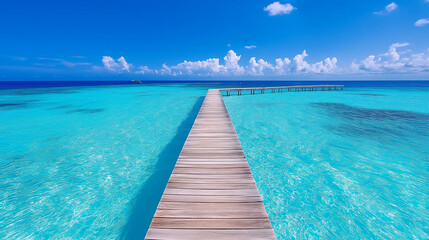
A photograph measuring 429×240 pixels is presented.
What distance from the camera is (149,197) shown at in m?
4.61

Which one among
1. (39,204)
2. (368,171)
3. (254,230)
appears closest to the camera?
(254,230)

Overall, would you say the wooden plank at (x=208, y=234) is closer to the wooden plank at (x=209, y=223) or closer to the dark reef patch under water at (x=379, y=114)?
Result: the wooden plank at (x=209, y=223)

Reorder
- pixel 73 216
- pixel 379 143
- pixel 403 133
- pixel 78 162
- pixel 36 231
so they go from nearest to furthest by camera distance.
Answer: pixel 36 231 < pixel 73 216 < pixel 78 162 < pixel 379 143 < pixel 403 133

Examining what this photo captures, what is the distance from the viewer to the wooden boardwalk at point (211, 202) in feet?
7.52

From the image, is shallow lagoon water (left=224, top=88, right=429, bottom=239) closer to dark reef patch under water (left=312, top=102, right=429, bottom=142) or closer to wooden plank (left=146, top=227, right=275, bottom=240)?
dark reef patch under water (left=312, top=102, right=429, bottom=142)

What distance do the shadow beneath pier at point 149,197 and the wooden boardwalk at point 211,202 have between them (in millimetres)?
1371

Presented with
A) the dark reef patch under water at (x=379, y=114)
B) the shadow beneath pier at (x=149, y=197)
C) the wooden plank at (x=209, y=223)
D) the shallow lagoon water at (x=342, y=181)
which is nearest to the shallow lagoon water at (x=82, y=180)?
the shadow beneath pier at (x=149, y=197)

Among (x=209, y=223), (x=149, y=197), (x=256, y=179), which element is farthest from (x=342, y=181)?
(x=149, y=197)

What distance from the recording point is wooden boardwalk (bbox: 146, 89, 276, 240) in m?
2.29

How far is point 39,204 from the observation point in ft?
13.8

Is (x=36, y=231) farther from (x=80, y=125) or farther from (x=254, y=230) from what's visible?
(x=80, y=125)

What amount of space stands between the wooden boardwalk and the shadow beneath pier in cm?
137

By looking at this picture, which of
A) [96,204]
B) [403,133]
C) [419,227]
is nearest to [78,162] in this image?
[96,204]

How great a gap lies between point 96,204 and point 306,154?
24.8 feet
